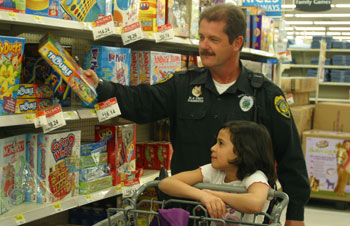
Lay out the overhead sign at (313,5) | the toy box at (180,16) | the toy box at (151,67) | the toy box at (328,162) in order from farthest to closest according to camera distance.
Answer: the overhead sign at (313,5) < the toy box at (328,162) < the toy box at (180,16) < the toy box at (151,67)

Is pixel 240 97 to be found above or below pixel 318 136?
Result: above

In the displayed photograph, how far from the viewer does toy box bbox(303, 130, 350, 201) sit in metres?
5.63

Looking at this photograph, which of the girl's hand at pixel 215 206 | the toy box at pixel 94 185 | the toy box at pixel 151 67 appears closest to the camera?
the girl's hand at pixel 215 206

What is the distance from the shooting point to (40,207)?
2.25 metres

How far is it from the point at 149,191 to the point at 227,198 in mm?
1826

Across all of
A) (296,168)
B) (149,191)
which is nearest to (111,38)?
(149,191)

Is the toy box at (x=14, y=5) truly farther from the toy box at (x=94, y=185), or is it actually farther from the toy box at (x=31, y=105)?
the toy box at (x=94, y=185)

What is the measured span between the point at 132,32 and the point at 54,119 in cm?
71

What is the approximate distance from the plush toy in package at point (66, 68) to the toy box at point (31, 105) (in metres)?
0.16

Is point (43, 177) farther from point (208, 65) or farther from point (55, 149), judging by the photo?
point (208, 65)

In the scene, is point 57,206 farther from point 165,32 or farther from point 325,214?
point 325,214

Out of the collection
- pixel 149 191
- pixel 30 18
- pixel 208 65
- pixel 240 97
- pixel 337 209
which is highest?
pixel 30 18

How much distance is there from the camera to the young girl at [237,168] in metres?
1.78

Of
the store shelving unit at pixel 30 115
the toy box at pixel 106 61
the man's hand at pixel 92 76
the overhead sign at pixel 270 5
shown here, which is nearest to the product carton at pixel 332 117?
the overhead sign at pixel 270 5
